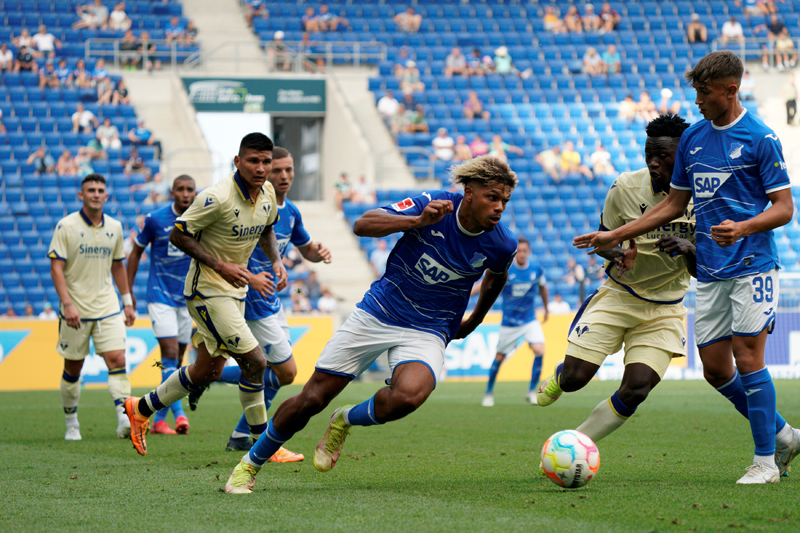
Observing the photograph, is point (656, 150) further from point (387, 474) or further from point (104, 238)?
point (104, 238)

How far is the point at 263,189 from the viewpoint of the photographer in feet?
22.6

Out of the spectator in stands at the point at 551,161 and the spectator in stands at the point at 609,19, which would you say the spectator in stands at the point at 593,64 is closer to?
the spectator in stands at the point at 609,19

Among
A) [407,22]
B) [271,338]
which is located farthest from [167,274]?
[407,22]

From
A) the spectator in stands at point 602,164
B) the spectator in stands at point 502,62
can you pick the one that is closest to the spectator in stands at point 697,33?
the spectator in stands at point 502,62

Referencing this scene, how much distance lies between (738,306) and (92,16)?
25745 mm

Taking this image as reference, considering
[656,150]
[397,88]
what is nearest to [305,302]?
[397,88]

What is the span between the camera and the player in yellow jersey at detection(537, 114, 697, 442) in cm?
575

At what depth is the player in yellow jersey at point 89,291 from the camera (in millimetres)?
8984

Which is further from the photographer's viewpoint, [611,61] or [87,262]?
[611,61]

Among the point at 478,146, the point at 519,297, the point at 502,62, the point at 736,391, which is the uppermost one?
the point at 502,62

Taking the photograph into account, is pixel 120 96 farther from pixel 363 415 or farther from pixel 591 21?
pixel 363 415

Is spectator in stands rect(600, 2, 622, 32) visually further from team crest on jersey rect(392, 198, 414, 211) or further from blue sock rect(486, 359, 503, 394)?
team crest on jersey rect(392, 198, 414, 211)

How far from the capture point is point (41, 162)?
22578 millimetres

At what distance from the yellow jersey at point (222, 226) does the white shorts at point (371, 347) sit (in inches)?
63.7
